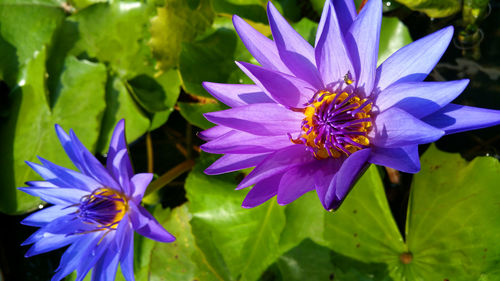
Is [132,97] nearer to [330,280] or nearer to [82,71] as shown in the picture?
[82,71]

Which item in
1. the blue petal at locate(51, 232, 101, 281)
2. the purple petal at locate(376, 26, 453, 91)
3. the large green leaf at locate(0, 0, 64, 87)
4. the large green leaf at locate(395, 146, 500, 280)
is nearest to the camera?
the purple petal at locate(376, 26, 453, 91)

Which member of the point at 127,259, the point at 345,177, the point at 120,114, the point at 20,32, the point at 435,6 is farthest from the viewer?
the point at 20,32

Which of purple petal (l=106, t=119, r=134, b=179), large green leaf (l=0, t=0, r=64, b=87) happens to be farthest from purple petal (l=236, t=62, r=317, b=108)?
large green leaf (l=0, t=0, r=64, b=87)

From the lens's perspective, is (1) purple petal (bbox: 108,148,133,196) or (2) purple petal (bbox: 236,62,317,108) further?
(1) purple petal (bbox: 108,148,133,196)

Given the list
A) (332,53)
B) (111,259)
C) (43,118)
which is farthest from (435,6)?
(43,118)

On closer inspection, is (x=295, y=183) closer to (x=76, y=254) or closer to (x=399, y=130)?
(x=399, y=130)

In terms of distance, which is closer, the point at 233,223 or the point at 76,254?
the point at 76,254

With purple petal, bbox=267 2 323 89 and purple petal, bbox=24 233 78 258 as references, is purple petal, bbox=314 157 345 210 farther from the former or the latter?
purple petal, bbox=24 233 78 258

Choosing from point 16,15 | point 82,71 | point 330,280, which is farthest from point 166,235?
point 16,15
